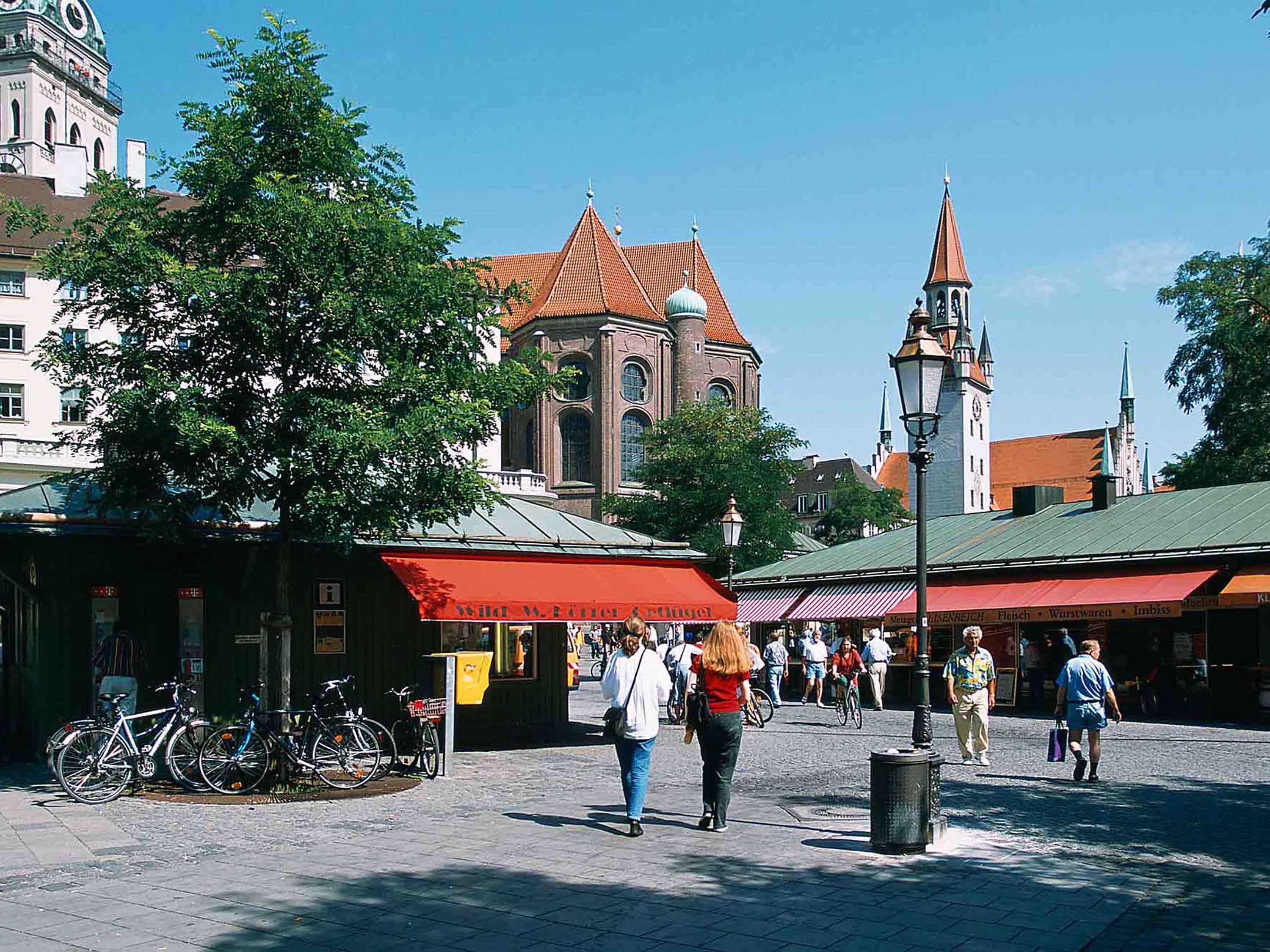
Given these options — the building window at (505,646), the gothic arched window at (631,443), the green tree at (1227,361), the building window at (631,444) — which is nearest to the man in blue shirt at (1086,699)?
the building window at (505,646)

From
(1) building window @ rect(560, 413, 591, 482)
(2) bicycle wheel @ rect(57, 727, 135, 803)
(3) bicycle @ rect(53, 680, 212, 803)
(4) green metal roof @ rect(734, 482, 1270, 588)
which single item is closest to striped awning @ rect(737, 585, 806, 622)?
(4) green metal roof @ rect(734, 482, 1270, 588)

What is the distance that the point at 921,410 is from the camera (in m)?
12.3

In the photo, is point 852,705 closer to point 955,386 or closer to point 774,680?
point 774,680

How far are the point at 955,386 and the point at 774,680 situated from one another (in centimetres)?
9243

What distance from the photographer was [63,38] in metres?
110

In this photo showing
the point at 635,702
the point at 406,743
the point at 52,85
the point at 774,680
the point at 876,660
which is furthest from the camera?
the point at 52,85

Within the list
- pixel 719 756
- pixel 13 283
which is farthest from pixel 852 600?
pixel 13 283

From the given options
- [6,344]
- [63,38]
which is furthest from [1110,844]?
[63,38]

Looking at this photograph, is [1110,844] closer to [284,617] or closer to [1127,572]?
[284,617]

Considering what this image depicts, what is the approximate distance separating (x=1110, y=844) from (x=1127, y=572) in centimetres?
1582

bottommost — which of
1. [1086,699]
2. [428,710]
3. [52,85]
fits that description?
[428,710]

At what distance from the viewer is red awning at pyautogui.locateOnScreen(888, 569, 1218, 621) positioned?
23.5 metres

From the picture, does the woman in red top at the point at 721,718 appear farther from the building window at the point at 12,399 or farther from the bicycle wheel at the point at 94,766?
the building window at the point at 12,399

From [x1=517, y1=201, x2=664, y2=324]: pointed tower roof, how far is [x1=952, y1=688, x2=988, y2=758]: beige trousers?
202ft
